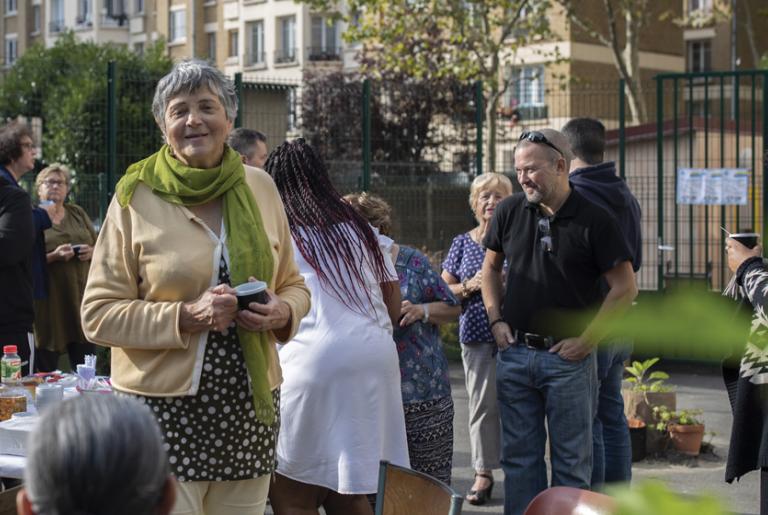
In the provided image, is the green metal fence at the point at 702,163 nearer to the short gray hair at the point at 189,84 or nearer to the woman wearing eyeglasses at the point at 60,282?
the woman wearing eyeglasses at the point at 60,282

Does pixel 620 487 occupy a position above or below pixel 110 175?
below

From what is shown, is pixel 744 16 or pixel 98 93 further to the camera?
pixel 744 16

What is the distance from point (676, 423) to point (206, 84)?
5.04 metres

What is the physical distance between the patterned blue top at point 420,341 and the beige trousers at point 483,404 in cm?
130

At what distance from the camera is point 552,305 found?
480 centimetres

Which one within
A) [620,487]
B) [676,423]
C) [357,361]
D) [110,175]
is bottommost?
[676,423]

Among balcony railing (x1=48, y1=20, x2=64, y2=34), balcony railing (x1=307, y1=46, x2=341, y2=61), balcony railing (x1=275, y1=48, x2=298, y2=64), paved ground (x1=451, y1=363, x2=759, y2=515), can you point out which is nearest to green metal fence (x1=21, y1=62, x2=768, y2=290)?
paved ground (x1=451, y1=363, x2=759, y2=515)

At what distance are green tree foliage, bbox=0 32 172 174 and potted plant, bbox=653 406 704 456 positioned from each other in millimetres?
5218

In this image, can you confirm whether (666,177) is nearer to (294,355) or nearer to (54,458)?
(294,355)

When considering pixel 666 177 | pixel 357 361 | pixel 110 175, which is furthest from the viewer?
pixel 666 177

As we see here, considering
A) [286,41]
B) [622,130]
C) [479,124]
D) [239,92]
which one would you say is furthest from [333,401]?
[286,41]

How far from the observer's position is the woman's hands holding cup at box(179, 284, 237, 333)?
3.03 meters

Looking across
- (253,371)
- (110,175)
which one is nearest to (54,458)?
(253,371)

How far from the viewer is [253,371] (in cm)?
315
